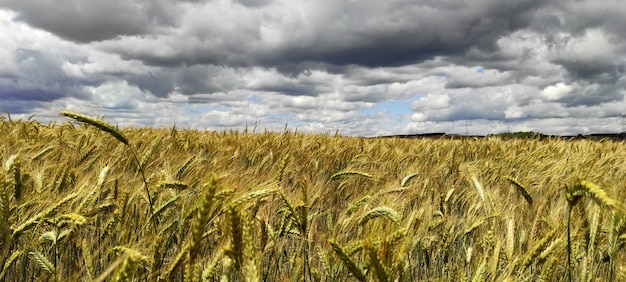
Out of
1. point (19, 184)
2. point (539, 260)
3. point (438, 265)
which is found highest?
point (19, 184)

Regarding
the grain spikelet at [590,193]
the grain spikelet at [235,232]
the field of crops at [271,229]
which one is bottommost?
the field of crops at [271,229]

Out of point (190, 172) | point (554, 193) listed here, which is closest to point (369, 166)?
point (554, 193)

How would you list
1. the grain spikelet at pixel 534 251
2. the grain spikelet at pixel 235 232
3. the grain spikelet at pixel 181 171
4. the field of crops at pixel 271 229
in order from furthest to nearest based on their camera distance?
the grain spikelet at pixel 181 171
the grain spikelet at pixel 534 251
the field of crops at pixel 271 229
the grain spikelet at pixel 235 232

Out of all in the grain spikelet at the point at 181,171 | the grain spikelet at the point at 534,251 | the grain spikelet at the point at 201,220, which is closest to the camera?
the grain spikelet at the point at 201,220

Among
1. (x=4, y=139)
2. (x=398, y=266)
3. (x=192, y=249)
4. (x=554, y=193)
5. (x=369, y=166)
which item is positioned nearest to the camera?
(x=192, y=249)

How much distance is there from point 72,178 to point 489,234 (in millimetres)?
2174

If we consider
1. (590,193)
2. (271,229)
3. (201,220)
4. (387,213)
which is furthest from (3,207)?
(590,193)

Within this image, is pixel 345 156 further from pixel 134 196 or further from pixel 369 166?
pixel 134 196

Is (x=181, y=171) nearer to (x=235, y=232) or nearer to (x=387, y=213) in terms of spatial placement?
(x=387, y=213)

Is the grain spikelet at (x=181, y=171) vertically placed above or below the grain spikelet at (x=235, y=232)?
below

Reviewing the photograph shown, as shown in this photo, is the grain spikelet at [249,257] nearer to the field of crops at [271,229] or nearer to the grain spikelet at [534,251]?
the field of crops at [271,229]

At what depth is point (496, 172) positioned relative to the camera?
443cm

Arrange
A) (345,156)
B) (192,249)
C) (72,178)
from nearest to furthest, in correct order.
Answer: (192,249)
(72,178)
(345,156)

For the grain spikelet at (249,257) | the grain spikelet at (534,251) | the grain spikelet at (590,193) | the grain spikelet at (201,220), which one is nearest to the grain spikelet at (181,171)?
the grain spikelet at (249,257)
